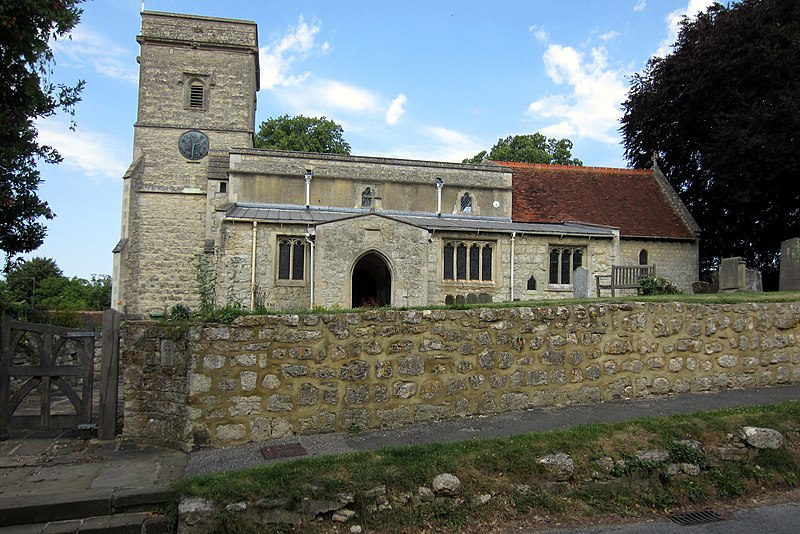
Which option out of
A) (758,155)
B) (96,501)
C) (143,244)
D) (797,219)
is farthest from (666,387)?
(143,244)

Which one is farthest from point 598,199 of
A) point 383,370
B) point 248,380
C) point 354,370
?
point 248,380

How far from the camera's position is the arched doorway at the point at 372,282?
79.7 ft

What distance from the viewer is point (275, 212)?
80.7 ft

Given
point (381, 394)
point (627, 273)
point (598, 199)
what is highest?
point (598, 199)

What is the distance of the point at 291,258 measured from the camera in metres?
22.9

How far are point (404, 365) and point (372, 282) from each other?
19404mm

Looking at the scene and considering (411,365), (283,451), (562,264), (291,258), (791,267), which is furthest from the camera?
(562,264)

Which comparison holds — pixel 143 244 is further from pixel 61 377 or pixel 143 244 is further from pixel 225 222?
pixel 61 377

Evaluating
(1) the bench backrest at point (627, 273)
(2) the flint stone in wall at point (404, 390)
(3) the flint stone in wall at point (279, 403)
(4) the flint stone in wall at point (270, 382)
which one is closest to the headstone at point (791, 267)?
(1) the bench backrest at point (627, 273)

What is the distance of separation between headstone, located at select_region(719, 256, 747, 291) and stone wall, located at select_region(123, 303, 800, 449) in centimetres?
489

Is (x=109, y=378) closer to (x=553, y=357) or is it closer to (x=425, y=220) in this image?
(x=553, y=357)

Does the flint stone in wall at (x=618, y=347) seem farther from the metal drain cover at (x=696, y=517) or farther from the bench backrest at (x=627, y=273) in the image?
the bench backrest at (x=627, y=273)

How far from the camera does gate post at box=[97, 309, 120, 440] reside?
26.3 feet

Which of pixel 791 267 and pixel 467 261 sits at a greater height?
pixel 467 261
